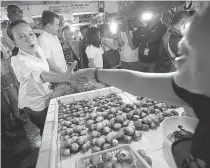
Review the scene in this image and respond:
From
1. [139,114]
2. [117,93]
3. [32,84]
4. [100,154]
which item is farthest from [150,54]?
[100,154]

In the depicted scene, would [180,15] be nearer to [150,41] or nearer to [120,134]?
[150,41]

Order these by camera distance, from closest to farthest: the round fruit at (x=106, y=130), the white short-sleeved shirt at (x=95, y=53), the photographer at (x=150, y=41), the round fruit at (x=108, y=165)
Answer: the round fruit at (x=108, y=165)
the round fruit at (x=106, y=130)
the white short-sleeved shirt at (x=95, y=53)
the photographer at (x=150, y=41)

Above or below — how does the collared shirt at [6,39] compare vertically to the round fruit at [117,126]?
above

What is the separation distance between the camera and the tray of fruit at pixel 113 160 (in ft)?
4.01

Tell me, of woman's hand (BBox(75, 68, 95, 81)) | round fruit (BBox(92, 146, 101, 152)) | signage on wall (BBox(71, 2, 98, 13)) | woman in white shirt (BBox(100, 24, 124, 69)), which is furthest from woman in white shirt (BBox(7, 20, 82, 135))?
signage on wall (BBox(71, 2, 98, 13))

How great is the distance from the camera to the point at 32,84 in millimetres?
2252

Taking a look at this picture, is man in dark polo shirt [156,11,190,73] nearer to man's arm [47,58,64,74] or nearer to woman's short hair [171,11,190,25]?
woman's short hair [171,11,190,25]

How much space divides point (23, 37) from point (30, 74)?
0.55m

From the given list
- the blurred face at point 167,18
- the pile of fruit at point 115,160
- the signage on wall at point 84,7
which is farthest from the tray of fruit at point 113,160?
the signage on wall at point 84,7

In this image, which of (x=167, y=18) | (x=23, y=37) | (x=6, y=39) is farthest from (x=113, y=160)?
(x=6, y=39)

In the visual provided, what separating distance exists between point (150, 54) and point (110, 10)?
3035mm

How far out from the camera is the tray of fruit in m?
1.22

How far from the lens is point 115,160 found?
4.14ft

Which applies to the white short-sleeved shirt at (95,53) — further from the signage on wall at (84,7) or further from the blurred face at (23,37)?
the signage on wall at (84,7)
